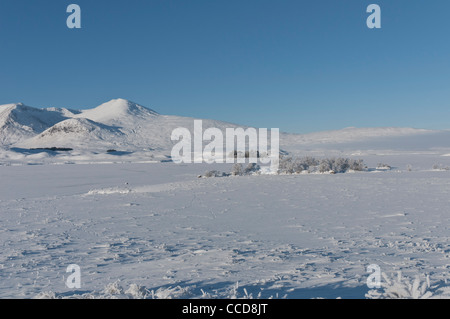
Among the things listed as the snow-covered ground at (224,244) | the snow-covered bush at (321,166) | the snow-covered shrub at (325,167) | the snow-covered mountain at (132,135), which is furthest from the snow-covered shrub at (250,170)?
the snow-covered mountain at (132,135)

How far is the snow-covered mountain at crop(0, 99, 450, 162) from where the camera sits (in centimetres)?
7125

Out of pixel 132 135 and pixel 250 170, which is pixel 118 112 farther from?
pixel 250 170

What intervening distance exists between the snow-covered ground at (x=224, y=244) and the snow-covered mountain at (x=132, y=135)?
49.8m

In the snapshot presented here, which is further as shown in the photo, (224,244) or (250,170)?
(250,170)

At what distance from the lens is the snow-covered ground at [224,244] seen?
4586 millimetres

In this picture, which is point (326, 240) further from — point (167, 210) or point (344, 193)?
point (344, 193)

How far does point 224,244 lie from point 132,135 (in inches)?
3320

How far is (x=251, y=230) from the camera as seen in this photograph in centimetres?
773

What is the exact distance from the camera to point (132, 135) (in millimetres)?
88062

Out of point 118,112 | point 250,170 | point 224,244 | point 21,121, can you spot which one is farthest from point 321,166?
point 21,121

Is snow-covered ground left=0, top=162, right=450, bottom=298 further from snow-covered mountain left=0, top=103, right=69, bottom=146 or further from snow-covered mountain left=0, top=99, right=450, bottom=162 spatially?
snow-covered mountain left=0, top=103, right=69, bottom=146

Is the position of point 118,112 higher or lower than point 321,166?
higher
